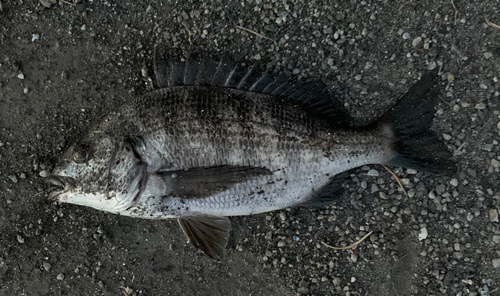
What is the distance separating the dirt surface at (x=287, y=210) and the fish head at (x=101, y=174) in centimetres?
55

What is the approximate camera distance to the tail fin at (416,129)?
8.04ft

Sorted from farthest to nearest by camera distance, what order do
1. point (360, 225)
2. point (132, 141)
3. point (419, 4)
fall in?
point (360, 225), point (419, 4), point (132, 141)

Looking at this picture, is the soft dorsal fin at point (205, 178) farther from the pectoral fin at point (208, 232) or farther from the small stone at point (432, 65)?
the small stone at point (432, 65)

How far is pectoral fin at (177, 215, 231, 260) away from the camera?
2.50 m

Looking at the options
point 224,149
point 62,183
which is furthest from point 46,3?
point 224,149

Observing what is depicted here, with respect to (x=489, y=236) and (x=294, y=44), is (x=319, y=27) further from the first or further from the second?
(x=489, y=236)

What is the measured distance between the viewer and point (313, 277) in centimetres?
275

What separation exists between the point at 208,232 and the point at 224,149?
2.50 ft

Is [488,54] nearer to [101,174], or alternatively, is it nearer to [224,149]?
[224,149]

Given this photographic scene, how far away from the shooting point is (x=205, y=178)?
7.43 ft

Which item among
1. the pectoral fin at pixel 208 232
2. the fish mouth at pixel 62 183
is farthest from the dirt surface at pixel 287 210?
the fish mouth at pixel 62 183

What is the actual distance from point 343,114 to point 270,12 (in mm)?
1131

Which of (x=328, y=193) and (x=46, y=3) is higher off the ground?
(x=46, y=3)

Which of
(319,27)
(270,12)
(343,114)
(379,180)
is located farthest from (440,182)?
(270,12)
